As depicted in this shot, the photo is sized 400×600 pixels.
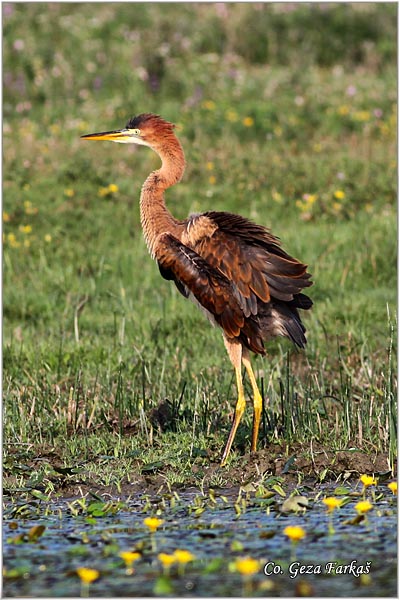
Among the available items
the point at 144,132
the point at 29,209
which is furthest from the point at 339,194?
the point at 144,132

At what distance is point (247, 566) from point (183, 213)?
276 inches

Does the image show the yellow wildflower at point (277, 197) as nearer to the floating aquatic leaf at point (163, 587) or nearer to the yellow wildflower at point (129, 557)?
the yellow wildflower at point (129, 557)

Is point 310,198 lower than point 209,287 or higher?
higher

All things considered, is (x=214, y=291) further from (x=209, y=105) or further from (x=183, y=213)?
(x=209, y=105)

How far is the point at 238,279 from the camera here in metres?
6.20

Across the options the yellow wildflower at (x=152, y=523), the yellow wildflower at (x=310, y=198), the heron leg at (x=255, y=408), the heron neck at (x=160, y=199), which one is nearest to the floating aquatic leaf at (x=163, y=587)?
the yellow wildflower at (x=152, y=523)

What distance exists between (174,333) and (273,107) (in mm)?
5215

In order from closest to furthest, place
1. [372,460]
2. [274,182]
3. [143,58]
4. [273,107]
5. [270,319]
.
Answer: [372,460], [270,319], [274,182], [273,107], [143,58]

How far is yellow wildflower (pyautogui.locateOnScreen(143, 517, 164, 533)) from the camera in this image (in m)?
4.73

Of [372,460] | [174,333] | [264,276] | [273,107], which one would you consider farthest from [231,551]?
[273,107]

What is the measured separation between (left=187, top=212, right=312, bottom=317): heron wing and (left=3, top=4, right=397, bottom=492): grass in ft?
1.58

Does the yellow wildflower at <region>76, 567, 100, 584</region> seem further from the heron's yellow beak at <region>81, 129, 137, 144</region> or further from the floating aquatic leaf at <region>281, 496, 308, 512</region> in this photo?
the heron's yellow beak at <region>81, 129, 137, 144</region>

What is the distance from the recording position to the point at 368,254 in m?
9.57

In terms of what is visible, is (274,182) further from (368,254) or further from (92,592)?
(92,592)
